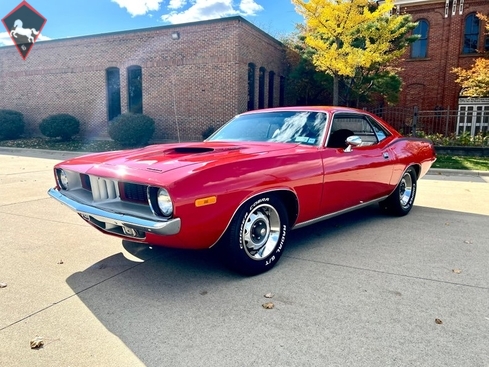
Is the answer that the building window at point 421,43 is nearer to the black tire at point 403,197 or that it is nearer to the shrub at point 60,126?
the shrub at point 60,126


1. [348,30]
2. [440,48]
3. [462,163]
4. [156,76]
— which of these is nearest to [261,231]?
[462,163]

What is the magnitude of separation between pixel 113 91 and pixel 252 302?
1806cm

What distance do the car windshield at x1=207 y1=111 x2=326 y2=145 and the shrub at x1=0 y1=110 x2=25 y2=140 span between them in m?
18.5

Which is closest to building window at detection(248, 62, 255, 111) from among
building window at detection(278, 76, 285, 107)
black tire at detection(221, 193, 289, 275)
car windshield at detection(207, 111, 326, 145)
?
building window at detection(278, 76, 285, 107)

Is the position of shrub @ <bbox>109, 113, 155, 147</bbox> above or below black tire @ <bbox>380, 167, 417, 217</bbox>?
above

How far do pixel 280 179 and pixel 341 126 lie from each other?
146cm

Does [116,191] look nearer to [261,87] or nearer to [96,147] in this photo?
[96,147]

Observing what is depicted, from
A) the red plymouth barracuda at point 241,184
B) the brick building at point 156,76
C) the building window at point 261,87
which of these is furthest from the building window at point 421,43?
the red plymouth barracuda at point 241,184

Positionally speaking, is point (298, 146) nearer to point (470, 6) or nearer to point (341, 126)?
point (341, 126)

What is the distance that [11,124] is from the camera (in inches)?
763

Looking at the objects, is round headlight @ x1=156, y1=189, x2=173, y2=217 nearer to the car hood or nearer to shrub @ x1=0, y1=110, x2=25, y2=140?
the car hood

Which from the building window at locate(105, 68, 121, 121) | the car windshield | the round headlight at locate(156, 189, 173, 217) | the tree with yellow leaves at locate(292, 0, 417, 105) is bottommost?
the round headlight at locate(156, 189, 173, 217)

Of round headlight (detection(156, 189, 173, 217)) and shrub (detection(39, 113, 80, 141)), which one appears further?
shrub (detection(39, 113, 80, 141))

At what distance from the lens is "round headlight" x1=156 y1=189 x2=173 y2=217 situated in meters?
2.84
